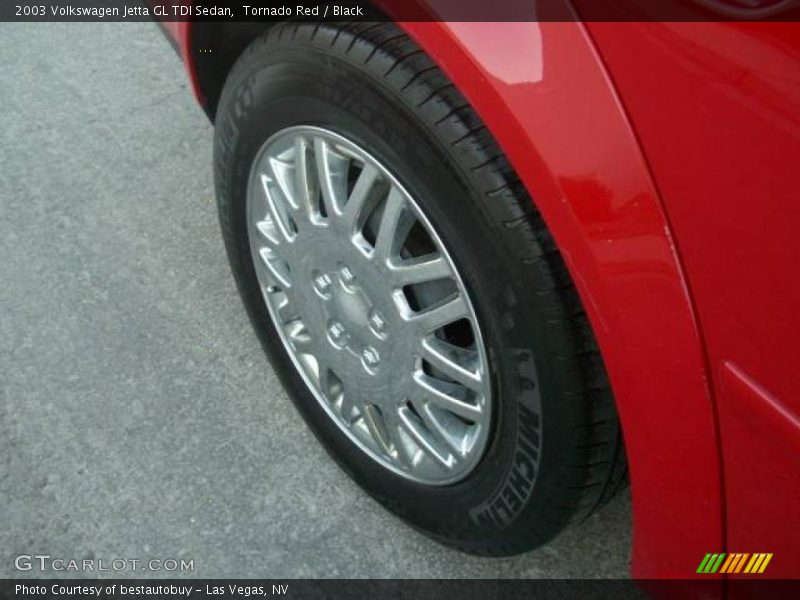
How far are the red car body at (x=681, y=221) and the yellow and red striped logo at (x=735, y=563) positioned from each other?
0.01 metres

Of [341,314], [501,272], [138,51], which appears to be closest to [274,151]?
[341,314]

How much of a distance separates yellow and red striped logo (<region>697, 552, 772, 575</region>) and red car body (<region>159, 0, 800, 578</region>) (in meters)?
0.01

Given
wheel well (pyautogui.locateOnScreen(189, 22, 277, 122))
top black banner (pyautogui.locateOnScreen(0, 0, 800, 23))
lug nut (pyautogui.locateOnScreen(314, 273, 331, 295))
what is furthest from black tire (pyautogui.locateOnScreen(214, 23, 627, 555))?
lug nut (pyautogui.locateOnScreen(314, 273, 331, 295))

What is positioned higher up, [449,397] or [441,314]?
[441,314]

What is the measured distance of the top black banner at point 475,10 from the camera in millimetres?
832

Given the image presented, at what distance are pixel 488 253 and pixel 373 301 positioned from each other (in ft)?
1.05

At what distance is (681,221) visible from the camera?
94 centimetres

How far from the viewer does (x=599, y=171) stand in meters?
0.98

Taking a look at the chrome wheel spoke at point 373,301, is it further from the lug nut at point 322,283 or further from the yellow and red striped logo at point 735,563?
the yellow and red striped logo at point 735,563

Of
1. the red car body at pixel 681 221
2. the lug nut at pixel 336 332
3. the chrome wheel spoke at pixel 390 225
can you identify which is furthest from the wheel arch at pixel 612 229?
the lug nut at pixel 336 332

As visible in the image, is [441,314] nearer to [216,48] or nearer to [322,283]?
[322,283]

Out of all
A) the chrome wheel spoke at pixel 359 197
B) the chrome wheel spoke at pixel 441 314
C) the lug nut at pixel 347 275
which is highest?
the chrome wheel spoke at pixel 359 197

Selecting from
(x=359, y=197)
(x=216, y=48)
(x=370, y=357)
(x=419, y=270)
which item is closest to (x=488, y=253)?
(x=419, y=270)

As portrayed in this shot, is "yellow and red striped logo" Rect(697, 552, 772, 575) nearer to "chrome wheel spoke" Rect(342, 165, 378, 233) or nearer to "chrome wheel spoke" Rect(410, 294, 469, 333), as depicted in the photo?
"chrome wheel spoke" Rect(410, 294, 469, 333)
